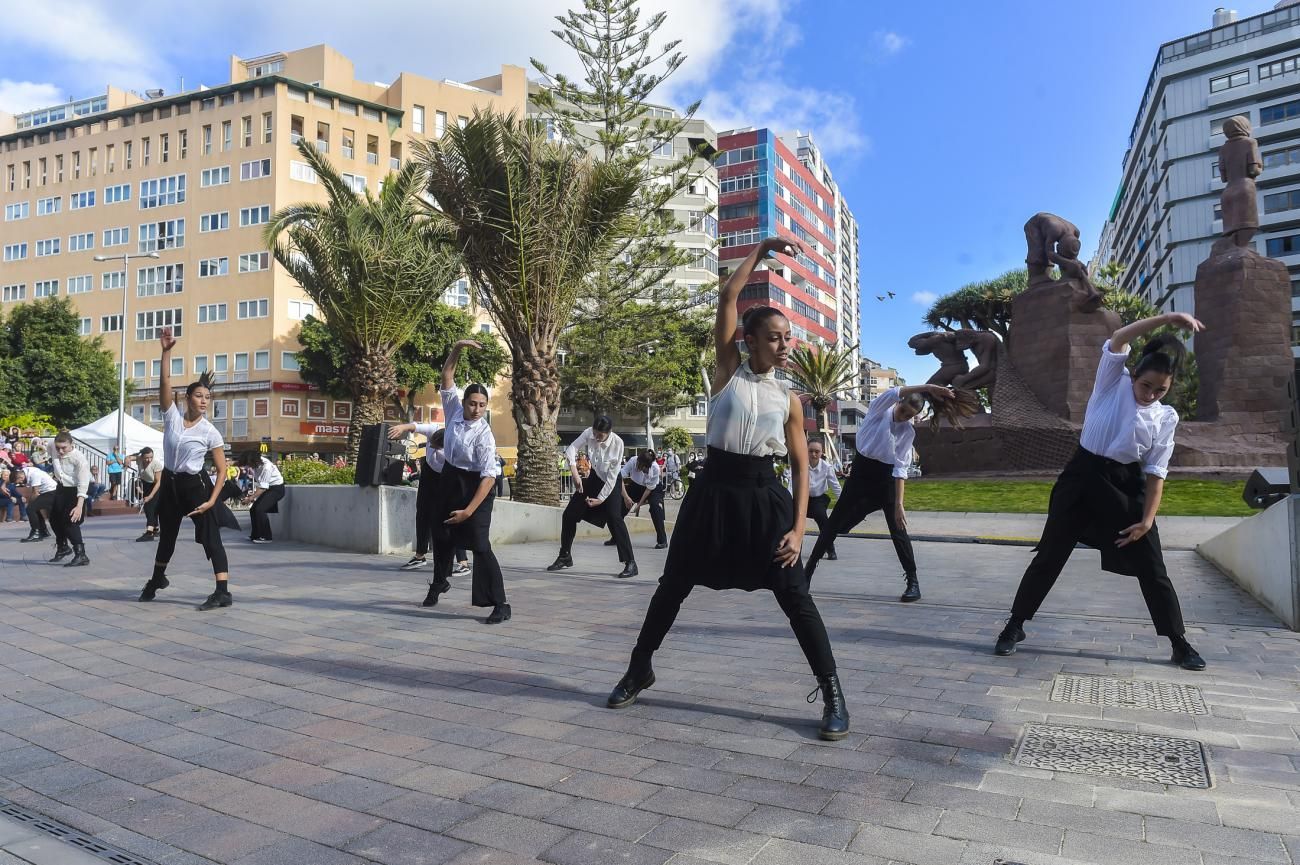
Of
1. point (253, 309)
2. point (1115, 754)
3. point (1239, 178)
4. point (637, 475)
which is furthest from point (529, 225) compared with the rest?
point (253, 309)

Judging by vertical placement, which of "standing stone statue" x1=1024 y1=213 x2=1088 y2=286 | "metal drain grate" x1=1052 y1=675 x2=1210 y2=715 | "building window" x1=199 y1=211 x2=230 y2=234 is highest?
"building window" x1=199 y1=211 x2=230 y2=234

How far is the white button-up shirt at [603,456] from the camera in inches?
373

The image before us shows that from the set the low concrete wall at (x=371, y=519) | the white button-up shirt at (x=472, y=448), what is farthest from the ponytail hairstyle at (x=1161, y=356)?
the low concrete wall at (x=371, y=519)

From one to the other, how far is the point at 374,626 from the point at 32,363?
45893mm

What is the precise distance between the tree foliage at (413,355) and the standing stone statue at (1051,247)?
29175 mm

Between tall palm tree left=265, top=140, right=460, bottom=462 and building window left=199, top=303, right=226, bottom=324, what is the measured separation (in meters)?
35.7

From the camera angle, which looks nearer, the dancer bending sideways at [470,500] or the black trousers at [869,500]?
the dancer bending sideways at [470,500]

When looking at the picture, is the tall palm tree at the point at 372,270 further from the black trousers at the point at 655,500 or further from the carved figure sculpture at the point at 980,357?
the carved figure sculpture at the point at 980,357

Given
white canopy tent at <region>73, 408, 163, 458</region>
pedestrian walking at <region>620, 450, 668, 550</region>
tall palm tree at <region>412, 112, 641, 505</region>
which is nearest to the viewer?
pedestrian walking at <region>620, 450, 668, 550</region>

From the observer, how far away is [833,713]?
3.59m

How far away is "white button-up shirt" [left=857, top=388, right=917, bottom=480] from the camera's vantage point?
7328mm

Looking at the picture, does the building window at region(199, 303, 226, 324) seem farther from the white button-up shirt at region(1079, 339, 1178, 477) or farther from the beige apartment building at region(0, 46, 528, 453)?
the white button-up shirt at region(1079, 339, 1178, 477)

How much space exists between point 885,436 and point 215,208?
5522 centimetres

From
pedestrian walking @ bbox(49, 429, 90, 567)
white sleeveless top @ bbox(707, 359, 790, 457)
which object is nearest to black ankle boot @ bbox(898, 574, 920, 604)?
Answer: white sleeveless top @ bbox(707, 359, 790, 457)
